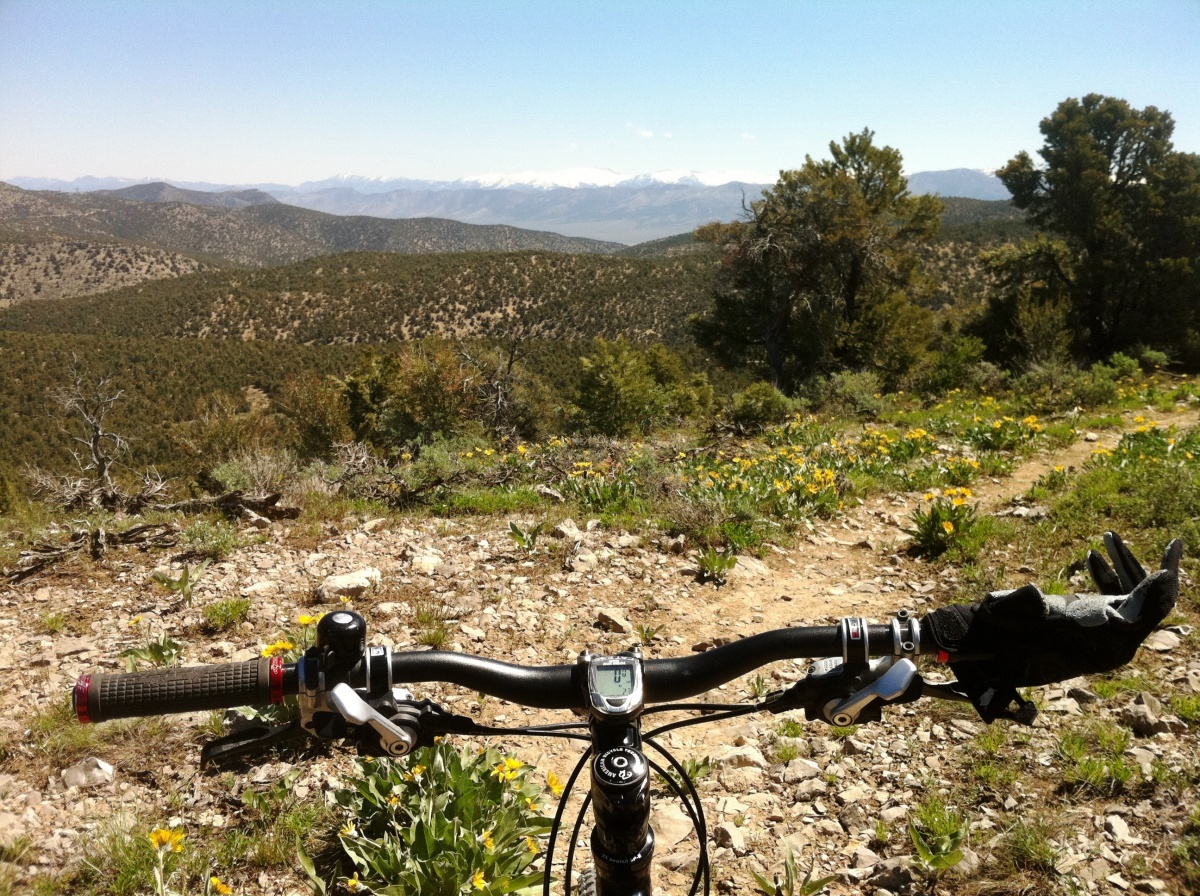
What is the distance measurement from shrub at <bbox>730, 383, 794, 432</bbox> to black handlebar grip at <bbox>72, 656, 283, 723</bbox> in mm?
11714

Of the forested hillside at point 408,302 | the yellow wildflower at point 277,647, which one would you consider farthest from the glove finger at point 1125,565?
the forested hillside at point 408,302

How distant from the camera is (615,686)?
53.5 inches

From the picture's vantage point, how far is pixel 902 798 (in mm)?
3248

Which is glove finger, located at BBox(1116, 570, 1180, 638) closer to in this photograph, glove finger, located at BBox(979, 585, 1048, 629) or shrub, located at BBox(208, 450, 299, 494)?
glove finger, located at BBox(979, 585, 1048, 629)

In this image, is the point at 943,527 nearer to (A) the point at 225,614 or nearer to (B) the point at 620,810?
(B) the point at 620,810

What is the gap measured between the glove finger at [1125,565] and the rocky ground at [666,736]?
6.25 ft

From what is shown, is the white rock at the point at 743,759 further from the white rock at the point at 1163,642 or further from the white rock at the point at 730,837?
the white rock at the point at 1163,642

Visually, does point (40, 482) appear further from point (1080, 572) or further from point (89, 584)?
point (1080, 572)

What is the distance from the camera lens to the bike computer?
4.28ft

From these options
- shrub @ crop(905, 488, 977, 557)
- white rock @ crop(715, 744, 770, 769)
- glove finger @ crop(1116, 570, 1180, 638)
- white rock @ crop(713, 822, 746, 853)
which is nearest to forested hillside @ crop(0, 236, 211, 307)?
shrub @ crop(905, 488, 977, 557)

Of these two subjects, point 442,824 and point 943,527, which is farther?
point 943,527

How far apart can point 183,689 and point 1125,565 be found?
1952 mm

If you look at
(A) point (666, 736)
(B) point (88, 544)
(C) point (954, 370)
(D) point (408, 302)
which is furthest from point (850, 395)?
(D) point (408, 302)

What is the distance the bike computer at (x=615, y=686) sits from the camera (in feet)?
4.28
